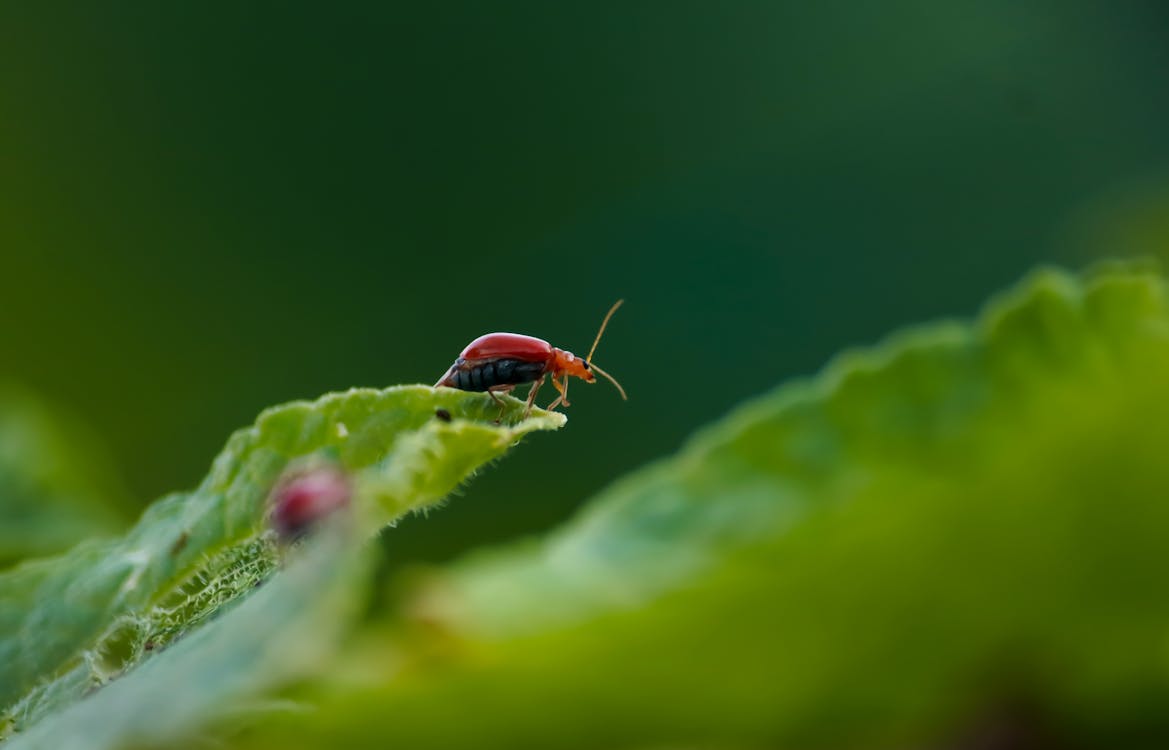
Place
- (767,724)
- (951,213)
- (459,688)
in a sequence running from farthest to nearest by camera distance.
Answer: (951,213), (767,724), (459,688)

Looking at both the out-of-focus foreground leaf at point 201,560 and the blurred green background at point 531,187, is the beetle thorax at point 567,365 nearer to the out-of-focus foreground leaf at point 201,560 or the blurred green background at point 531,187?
the out-of-focus foreground leaf at point 201,560

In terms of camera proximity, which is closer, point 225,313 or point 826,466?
point 826,466

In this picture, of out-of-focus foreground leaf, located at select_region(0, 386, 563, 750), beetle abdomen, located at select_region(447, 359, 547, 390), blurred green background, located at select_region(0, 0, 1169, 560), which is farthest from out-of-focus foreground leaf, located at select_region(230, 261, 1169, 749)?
blurred green background, located at select_region(0, 0, 1169, 560)

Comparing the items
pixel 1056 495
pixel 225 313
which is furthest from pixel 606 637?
pixel 225 313

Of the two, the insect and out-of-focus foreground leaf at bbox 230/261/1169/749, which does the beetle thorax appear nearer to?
the insect

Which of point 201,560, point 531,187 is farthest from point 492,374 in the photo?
point 531,187

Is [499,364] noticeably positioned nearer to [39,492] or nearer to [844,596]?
[39,492]

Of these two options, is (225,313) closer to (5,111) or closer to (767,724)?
(5,111)
